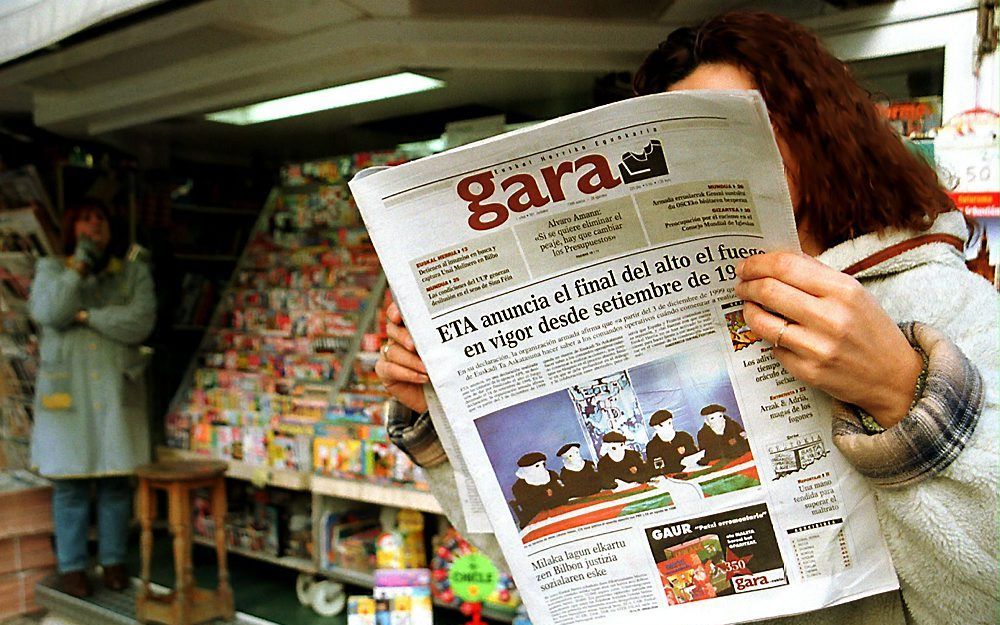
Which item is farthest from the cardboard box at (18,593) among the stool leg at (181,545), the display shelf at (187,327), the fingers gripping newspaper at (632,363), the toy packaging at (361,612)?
the fingers gripping newspaper at (632,363)

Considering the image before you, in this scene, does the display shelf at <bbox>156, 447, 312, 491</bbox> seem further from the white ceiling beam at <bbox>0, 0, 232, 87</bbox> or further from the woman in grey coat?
the white ceiling beam at <bbox>0, 0, 232, 87</bbox>

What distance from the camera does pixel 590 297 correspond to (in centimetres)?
74

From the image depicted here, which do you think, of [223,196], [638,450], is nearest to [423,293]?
[638,450]

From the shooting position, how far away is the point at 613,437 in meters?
0.76

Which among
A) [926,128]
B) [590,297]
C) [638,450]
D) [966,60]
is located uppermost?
[966,60]

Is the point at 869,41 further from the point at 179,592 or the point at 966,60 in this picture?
the point at 179,592

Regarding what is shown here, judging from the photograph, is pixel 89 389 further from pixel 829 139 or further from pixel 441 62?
pixel 829 139

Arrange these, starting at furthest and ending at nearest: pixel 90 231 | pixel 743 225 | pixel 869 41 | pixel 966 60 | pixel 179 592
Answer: pixel 90 231 < pixel 179 592 < pixel 869 41 < pixel 966 60 < pixel 743 225

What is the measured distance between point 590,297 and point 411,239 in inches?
7.3

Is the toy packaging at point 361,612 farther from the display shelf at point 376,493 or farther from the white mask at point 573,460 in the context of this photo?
the white mask at point 573,460

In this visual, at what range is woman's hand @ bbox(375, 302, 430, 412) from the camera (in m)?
0.89

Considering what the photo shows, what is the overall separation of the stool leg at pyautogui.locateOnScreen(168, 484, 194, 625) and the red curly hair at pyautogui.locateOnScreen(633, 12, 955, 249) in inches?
108

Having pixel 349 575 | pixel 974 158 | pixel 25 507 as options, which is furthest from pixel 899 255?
pixel 25 507

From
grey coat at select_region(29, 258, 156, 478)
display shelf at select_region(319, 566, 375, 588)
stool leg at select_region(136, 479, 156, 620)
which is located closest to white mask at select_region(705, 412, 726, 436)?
display shelf at select_region(319, 566, 375, 588)
